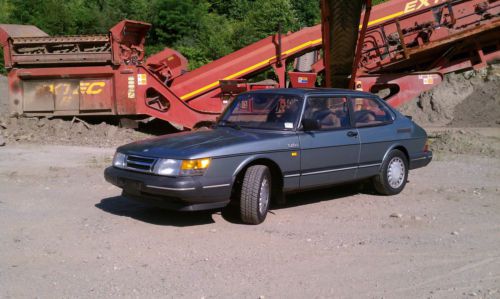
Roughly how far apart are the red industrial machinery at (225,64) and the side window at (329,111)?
4.35 m

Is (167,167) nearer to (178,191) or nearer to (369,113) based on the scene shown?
(178,191)

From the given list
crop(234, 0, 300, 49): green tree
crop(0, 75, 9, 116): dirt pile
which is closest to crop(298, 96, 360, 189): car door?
crop(0, 75, 9, 116): dirt pile

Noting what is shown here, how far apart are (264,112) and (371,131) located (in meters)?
1.62

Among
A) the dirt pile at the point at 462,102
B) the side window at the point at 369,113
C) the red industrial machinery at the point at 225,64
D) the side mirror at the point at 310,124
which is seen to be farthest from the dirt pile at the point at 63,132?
the dirt pile at the point at 462,102

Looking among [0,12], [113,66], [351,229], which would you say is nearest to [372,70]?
[113,66]

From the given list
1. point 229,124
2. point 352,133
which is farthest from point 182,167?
point 352,133

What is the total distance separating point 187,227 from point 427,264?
257cm

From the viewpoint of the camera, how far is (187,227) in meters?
6.15

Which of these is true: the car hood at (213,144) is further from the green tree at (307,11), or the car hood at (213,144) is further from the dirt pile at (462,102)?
the green tree at (307,11)

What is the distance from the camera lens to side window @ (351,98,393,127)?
24.9 ft

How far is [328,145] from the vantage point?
696 centimetres

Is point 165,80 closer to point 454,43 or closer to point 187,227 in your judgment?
point 454,43

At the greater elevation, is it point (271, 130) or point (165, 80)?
point (165, 80)

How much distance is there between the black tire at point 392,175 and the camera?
7.79 m
